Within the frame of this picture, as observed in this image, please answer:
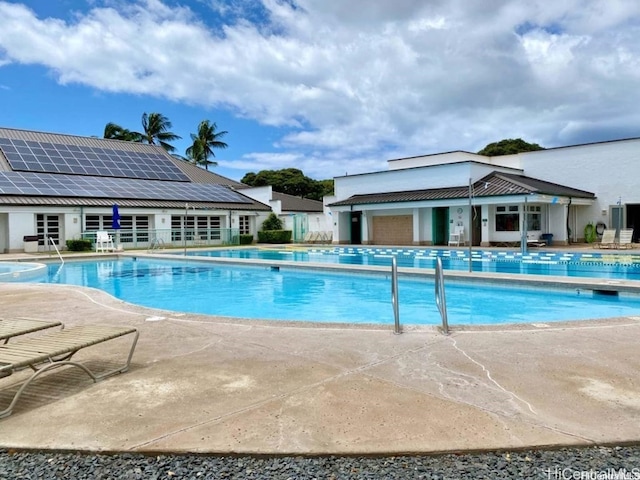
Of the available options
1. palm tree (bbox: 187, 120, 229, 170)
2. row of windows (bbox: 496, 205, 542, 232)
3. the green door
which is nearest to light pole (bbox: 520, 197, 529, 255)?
row of windows (bbox: 496, 205, 542, 232)

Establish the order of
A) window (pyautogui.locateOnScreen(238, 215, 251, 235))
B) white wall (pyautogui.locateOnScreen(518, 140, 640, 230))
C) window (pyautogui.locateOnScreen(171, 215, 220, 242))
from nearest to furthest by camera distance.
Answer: white wall (pyautogui.locateOnScreen(518, 140, 640, 230)), window (pyautogui.locateOnScreen(171, 215, 220, 242)), window (pyautogui.locateOnScreen(238, 215, 251, 235))

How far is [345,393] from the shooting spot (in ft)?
12.1

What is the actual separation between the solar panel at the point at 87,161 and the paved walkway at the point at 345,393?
3025 cm

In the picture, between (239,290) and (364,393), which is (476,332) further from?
(239,290)

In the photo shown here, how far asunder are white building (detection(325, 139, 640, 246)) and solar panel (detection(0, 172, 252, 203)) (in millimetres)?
10016

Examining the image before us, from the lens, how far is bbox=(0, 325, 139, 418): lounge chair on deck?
3383 mm

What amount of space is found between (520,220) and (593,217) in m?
5.59

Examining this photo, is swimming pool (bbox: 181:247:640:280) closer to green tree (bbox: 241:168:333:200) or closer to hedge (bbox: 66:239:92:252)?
hedge (bbox: 66:239:92:252)

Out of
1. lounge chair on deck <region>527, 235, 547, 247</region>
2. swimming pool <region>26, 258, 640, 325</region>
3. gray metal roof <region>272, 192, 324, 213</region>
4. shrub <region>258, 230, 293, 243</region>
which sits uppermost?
gray metal roof <region>272, 192, 324, 213</region>

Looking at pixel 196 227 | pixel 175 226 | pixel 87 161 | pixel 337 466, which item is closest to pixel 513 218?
pixel 196 227

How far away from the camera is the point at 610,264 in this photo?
1616cm

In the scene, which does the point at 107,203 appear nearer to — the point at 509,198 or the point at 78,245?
the point at 78,245

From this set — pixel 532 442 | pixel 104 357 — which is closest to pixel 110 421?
pixel 104 357

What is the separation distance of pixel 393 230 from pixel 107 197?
18220 mm
